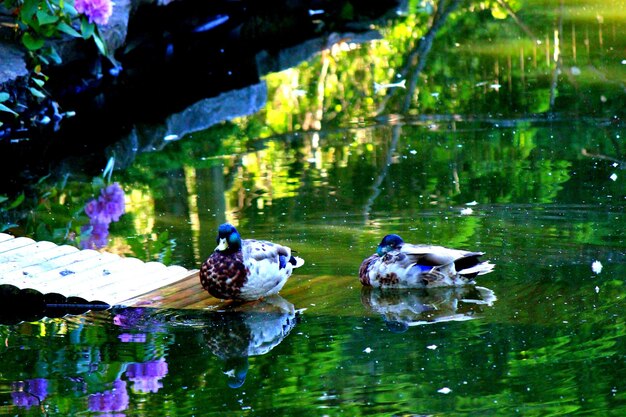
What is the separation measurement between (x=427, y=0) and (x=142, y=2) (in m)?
5.90

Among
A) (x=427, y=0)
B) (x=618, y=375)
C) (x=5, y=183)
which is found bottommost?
(x=618, y=375)

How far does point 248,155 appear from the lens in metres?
11.2

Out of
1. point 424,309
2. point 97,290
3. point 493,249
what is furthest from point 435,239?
point 97,290

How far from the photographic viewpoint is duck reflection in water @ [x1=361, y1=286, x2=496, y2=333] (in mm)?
6578

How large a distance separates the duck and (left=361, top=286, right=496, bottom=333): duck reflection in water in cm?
60

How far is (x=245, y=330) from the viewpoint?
21.7ft

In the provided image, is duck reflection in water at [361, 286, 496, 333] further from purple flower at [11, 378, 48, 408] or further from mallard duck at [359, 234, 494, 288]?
purple flower at [11, 378, 48, 408]

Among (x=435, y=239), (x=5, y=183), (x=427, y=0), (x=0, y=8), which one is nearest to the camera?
(x=435, y=239)

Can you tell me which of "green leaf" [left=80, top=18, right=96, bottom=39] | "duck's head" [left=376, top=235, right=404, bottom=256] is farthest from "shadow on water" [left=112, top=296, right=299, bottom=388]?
"green leaf" [left=80, top=18, right=96, bottom=39]

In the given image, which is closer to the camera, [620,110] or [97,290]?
[97,290]

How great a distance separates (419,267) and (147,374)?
6.30 ft

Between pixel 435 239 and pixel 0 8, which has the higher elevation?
pixel 0 8

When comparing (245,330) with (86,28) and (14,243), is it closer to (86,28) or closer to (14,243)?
(14,243)

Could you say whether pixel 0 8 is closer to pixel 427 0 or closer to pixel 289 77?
pixel 289 77
